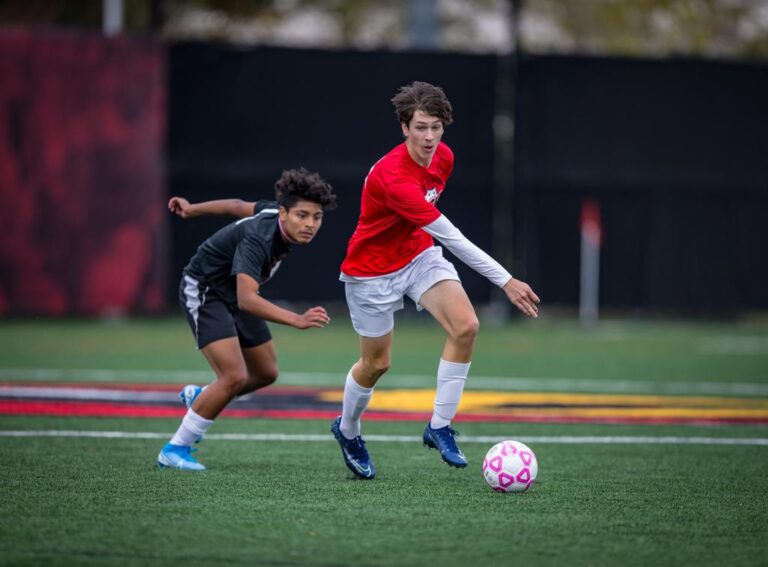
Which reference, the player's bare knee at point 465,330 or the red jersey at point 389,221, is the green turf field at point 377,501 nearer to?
the player's bare knee at point 465,330

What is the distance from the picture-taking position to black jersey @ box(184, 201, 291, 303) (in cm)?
659

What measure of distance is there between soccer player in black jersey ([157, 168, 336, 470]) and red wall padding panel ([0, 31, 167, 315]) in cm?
1084

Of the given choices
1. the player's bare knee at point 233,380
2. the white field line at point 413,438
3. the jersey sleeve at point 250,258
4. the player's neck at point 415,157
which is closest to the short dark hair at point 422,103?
the player's neck at point 415,157

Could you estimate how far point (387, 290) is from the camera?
6.85 meters

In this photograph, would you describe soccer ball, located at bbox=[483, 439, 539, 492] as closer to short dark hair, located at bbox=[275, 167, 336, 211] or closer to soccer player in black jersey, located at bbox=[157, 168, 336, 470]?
soccer player in black jersey, located at bbox=[157, 168, 336, 470]

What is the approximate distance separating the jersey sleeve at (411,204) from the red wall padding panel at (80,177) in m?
11.9

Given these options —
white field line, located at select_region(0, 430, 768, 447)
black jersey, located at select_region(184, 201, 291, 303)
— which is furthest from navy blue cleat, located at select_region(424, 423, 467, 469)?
white field line, located at select_region(0, 430, 768, 447)

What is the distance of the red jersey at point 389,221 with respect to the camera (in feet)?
22.1

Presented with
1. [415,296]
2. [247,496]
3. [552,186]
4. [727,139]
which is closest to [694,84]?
[727,139]

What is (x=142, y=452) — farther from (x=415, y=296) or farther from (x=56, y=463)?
(x=415, y=296)

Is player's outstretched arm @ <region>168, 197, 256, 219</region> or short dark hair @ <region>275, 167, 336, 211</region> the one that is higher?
short dark hair @ <region>275, 167, 336, 211</region>

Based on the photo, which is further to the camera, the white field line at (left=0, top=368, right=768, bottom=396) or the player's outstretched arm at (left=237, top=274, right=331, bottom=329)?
the white field line at (left=0, top=368, right=768, bottom=396)

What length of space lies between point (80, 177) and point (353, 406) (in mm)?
12033

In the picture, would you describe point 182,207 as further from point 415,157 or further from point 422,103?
point 422,103
